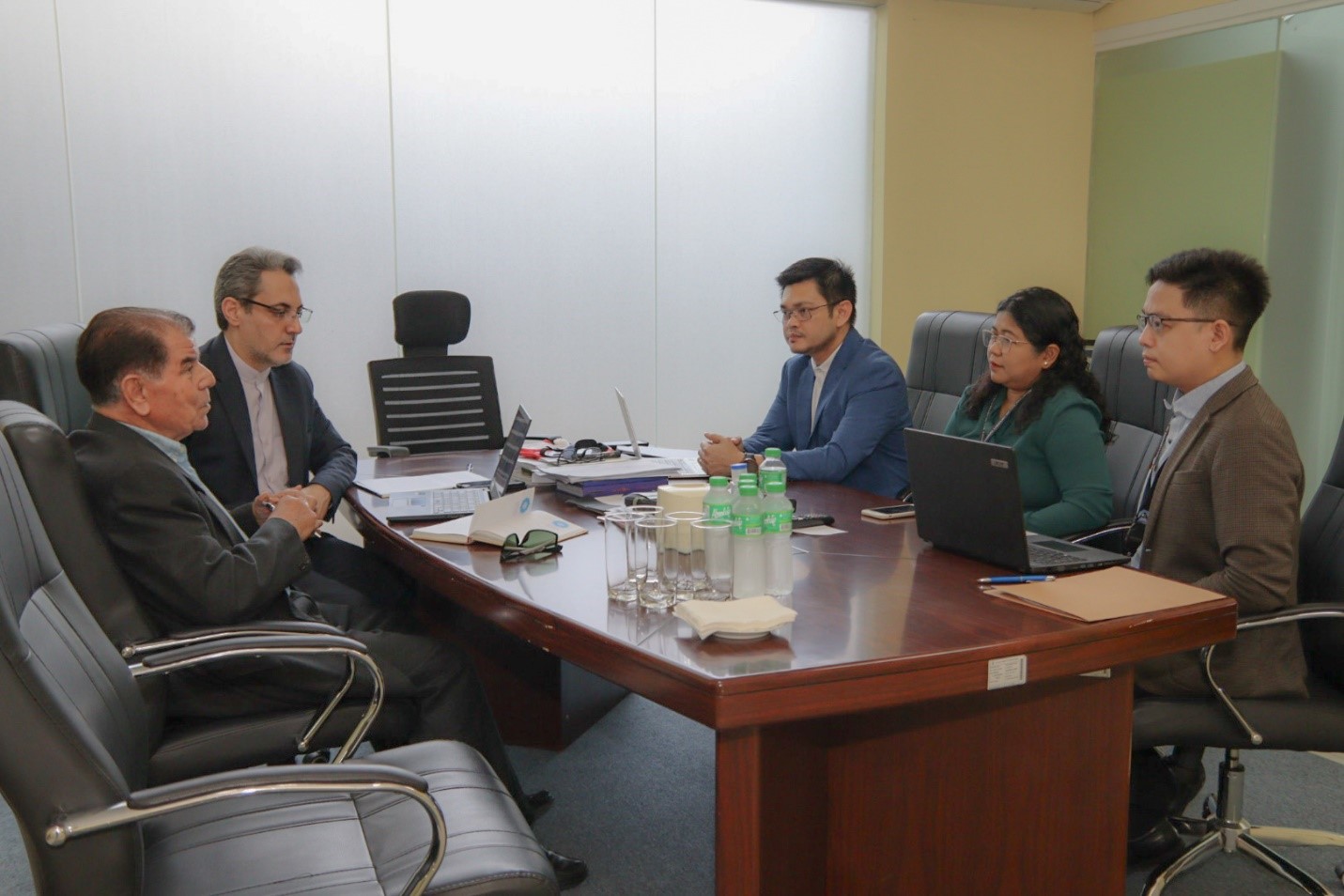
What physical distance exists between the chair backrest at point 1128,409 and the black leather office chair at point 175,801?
213 centimetres

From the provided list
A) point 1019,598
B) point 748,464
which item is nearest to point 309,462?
point 748,464

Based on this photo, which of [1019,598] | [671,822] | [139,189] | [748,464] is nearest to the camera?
[1019,598]

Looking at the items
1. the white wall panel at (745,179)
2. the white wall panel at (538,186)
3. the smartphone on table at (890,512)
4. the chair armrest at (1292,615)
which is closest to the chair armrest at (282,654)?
the smartphone on table at (890,512)

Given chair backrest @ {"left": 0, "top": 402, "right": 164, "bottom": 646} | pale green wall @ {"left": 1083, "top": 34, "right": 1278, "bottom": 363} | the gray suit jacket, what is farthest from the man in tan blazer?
pale green wall @ {"left": 1083, "top": 34, "right": 1278, "bottom": 363}

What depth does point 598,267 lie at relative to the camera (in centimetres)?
577

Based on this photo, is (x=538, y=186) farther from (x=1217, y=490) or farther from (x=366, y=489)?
(x=1217, y=490)

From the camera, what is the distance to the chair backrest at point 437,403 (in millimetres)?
4562

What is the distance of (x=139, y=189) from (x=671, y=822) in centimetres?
376

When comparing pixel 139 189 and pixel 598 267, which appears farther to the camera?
pixel 598 267

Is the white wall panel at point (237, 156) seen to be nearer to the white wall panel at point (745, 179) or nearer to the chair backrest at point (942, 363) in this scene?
the white wall panel at point (745, 179)

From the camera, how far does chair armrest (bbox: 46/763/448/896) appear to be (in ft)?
4.36

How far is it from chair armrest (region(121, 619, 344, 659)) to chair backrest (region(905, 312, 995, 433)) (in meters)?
2.34

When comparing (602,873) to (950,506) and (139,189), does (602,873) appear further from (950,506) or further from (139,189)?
(139,189)

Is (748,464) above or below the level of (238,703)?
above
